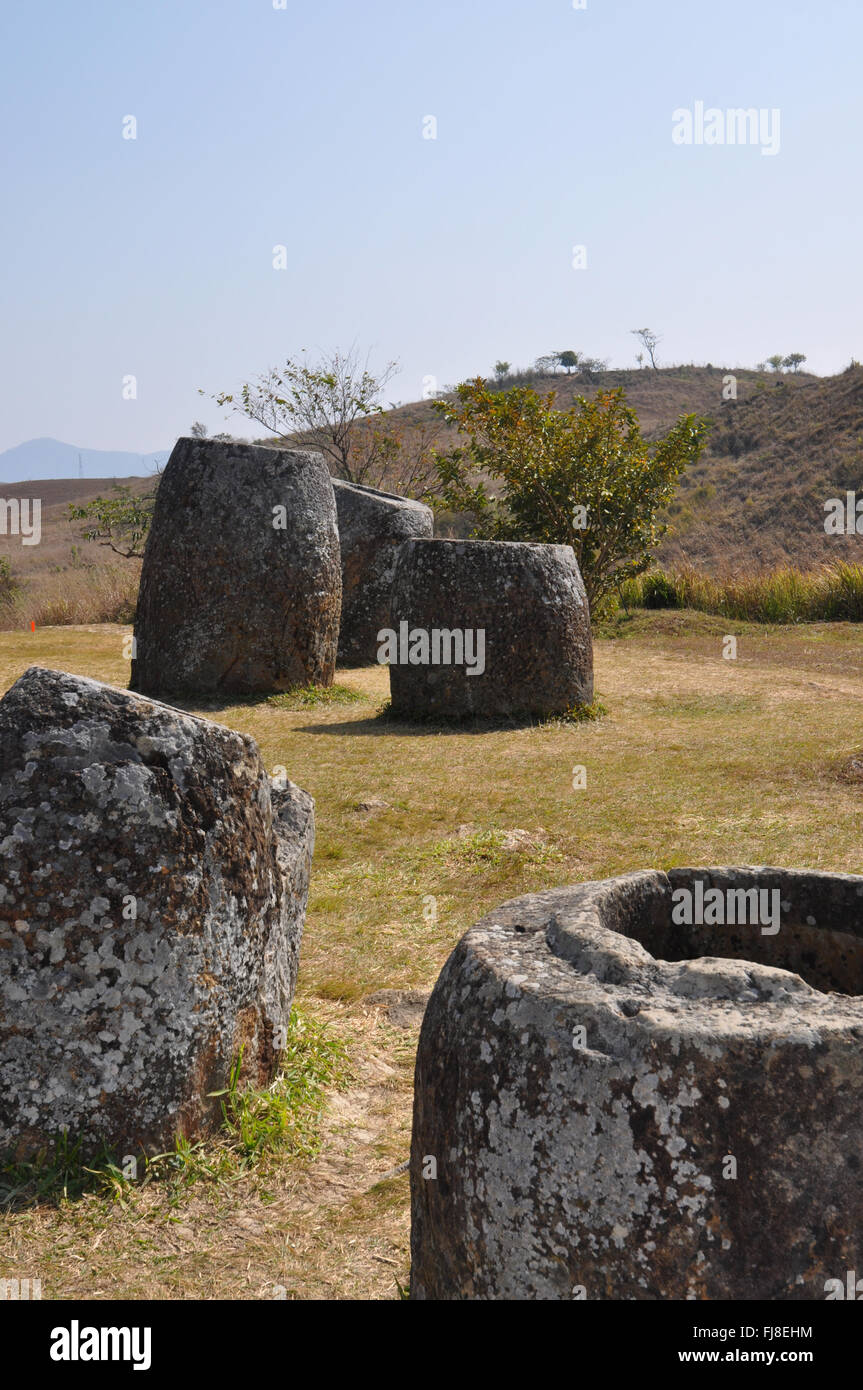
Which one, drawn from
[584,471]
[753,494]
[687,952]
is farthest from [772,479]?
[687,952]

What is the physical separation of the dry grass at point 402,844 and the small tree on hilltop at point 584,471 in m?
3.28

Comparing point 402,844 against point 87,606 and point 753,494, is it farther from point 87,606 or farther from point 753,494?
point 753,494

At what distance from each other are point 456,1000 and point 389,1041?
2.00 meters

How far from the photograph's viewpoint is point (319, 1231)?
2.97 m

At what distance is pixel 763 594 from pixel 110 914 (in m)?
16.4

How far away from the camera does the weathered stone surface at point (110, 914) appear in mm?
2977

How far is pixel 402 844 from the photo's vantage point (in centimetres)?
646

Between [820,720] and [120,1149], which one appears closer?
[120,1149]

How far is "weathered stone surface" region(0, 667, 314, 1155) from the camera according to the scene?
298 centimetres

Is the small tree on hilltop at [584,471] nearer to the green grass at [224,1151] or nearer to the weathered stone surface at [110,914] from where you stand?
the green grass at [224,1151]

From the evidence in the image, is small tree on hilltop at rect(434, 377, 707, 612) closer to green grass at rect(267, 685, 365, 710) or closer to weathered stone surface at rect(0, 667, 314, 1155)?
green grass at rect(267, 685, 365, 710)

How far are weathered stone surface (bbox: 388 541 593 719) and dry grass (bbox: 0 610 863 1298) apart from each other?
34 cm
